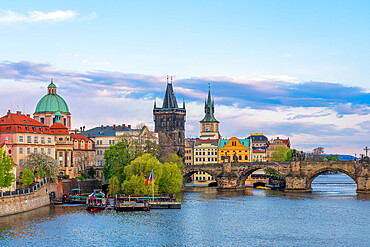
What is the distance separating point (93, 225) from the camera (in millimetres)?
84000

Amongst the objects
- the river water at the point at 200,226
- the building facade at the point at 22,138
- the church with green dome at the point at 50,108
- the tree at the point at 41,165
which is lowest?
the river water at the point at 200,226

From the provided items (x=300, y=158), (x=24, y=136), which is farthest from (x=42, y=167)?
(x=300, y=158)

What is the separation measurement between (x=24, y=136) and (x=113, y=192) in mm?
22129

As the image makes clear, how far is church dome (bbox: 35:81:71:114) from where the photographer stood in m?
170

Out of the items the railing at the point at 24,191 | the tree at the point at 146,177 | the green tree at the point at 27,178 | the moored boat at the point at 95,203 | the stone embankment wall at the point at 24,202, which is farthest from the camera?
the tree at the point at 146,177

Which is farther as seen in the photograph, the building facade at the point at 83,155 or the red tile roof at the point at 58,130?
the building facade at the point at 83,155

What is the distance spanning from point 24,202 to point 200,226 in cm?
2926

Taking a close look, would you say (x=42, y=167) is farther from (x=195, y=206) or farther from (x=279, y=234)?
(x=279, y=234)

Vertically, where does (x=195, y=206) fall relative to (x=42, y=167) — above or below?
below

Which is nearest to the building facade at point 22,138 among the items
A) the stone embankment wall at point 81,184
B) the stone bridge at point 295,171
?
the stone embankment wall at point 81,184

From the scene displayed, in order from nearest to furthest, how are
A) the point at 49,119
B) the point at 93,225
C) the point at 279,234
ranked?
the point at 279,234 < the point at 93,225 < the point at 49,119

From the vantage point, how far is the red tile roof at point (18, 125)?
12350 cm

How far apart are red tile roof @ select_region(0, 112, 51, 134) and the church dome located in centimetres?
3791

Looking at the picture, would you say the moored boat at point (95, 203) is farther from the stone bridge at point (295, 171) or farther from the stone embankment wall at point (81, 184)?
the stone bridge at point (295, 171)
